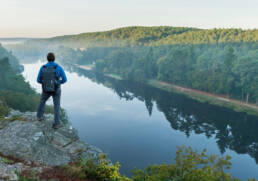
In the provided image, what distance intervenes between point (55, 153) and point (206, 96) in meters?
78.5

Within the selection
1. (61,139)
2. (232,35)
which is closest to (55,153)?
(61,139)

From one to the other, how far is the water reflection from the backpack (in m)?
42.6

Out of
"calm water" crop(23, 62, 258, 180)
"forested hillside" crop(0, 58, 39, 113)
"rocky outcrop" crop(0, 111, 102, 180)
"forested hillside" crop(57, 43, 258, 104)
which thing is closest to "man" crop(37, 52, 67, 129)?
"rocky outcrop" crop(0, 111, 102, 180)

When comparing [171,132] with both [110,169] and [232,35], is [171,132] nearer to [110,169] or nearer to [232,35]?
[110,169]

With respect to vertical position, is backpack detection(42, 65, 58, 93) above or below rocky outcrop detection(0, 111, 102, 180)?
above

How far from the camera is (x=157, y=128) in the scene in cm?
5494

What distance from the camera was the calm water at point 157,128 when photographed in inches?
1645

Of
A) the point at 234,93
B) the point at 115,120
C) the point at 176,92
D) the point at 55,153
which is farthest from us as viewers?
the point at 176,92

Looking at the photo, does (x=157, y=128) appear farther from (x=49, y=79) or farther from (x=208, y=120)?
(x=49, y=79)

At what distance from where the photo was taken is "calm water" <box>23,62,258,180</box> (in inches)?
1645

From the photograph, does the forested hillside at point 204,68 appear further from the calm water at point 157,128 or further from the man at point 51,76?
the man at point 51,76

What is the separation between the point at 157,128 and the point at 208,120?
1656cm

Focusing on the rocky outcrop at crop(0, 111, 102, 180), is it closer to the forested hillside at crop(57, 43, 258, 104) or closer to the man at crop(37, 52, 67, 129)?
the man at crop(37, 52, 67, 129)

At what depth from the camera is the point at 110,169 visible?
9.59 meters
